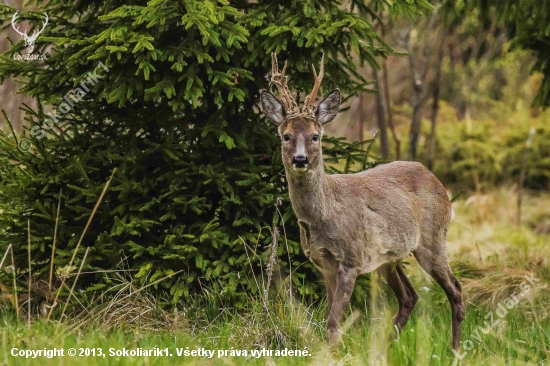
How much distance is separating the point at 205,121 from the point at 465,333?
2616mm

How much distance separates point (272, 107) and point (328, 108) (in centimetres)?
38

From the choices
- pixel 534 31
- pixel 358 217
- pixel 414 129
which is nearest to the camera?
pixel 358 217

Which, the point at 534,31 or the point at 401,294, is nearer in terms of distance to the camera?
the point at 401,294

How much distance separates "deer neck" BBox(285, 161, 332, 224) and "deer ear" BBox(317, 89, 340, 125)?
310 mm

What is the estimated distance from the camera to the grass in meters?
4.64

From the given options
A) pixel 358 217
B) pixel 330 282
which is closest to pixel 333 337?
pixel 330 282

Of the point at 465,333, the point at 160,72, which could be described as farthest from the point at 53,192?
the point at 465,333

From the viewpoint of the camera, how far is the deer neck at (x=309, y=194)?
213 inches

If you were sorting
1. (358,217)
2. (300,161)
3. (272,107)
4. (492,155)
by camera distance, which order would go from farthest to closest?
(492,155) < (358,217) < (272,107) < (300,161)

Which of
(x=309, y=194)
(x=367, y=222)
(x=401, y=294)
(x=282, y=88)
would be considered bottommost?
(x=401, y=294)

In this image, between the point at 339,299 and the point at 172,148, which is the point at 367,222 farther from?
the point at 172,148

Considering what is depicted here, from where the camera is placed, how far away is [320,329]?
226 inches

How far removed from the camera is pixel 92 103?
20.8 ft

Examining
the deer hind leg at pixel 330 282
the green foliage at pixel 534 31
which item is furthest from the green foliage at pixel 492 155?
the deer hind leg at pixel 330 282
